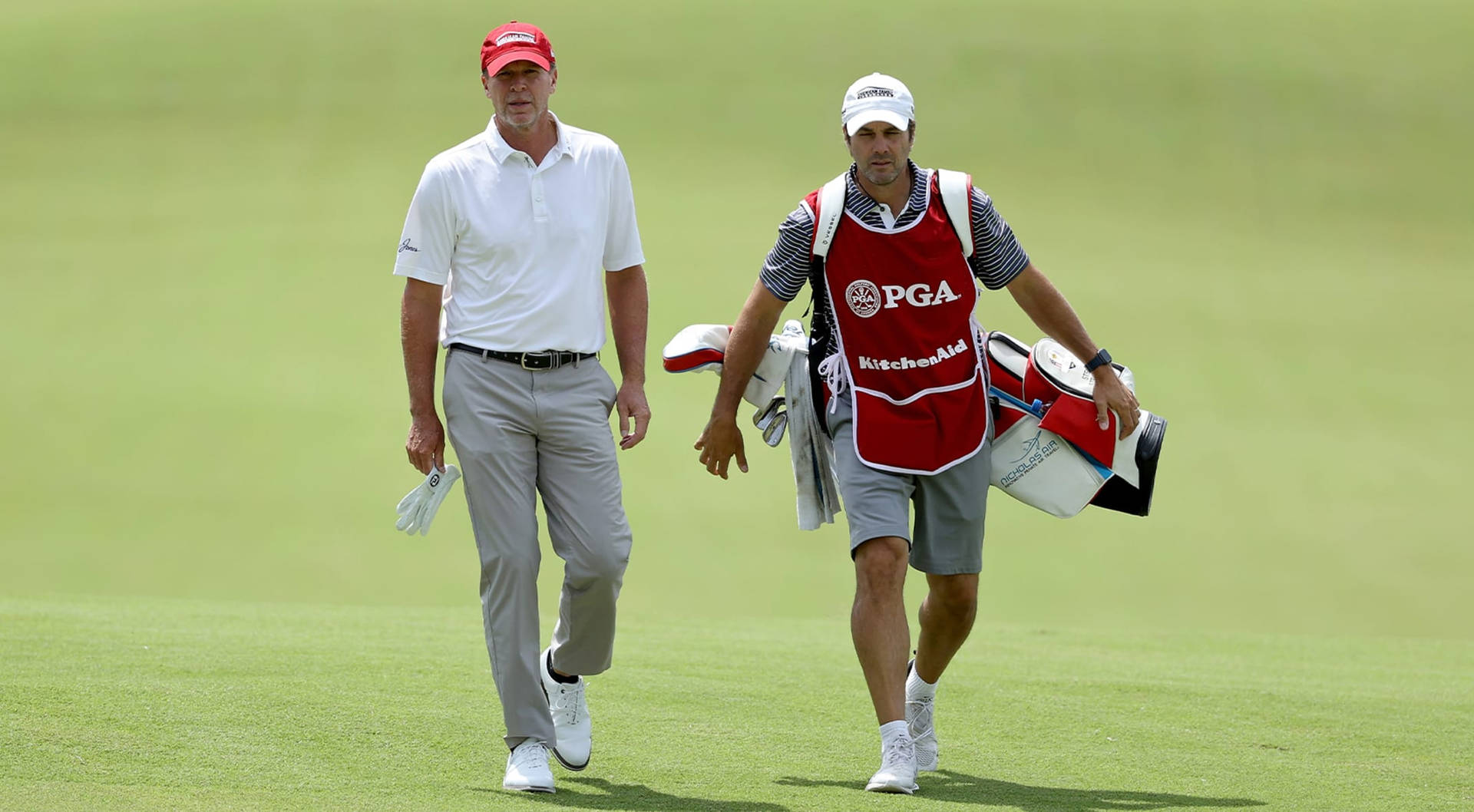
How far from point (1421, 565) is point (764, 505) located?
583 centimetres

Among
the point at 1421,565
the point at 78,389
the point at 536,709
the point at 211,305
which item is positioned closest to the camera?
the point at 536,709

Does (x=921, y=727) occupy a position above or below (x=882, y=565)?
below

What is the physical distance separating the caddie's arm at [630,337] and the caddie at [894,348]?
0.23 m

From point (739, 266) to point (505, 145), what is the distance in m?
14.5

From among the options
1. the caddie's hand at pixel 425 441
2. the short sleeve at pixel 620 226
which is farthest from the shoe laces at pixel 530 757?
the short sleeve at pixel 620 226

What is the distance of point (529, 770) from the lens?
13.6ft

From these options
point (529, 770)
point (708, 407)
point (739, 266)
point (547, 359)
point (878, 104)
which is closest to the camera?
point (529, 770)

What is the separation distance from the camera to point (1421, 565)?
1419 cm

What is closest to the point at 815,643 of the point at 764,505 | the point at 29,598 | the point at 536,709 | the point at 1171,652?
the point at 1171,652

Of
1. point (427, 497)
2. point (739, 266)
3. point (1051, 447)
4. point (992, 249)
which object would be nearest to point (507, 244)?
point (427, 497)

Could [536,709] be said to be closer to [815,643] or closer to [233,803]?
[233,803]

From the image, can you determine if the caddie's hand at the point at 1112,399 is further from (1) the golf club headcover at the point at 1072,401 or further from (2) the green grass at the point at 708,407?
(2) the green grass at the point at 708,407

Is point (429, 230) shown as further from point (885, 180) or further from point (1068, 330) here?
point (1068, 330)

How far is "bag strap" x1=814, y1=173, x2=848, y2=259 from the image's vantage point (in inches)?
178
